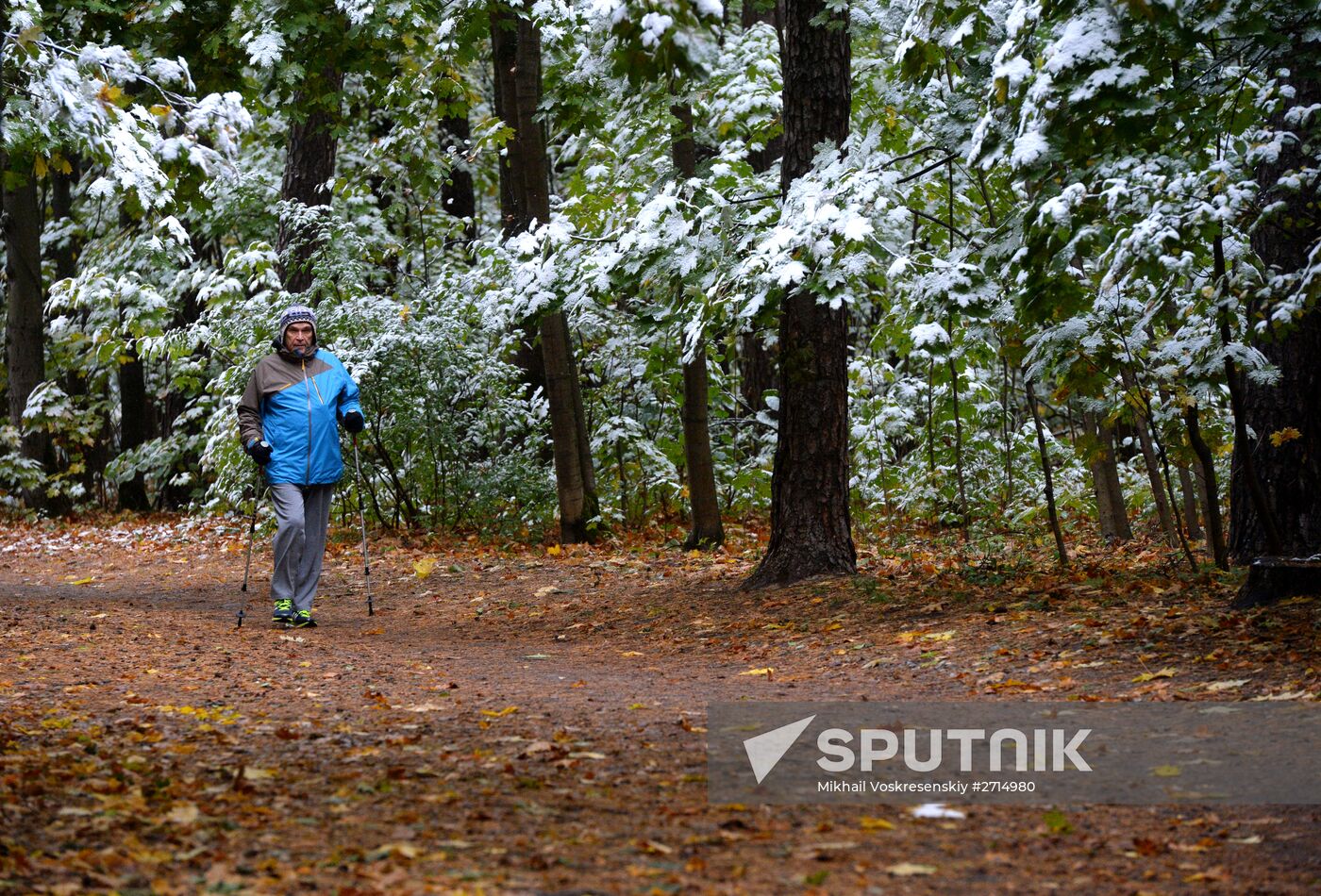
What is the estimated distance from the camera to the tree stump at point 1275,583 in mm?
6742

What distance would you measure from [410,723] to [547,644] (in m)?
2.94

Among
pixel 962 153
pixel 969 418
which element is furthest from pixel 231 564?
pixel 962 153

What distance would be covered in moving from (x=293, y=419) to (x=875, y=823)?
6.12 meters

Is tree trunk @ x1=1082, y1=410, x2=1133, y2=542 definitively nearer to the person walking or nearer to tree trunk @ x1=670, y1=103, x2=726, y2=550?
tree trunk @ x1=670, y1=103, x2=726, y2=550

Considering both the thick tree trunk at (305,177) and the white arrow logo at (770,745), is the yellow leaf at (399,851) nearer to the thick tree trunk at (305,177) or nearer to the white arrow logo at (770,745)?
the white arrow logo at (770,745)

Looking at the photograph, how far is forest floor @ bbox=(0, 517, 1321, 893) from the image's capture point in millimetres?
3441

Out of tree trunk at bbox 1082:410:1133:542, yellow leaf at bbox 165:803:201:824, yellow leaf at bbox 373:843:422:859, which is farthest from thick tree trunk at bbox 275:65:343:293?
yellow leaf at bbox 373:843:422:859

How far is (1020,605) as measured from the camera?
773cm

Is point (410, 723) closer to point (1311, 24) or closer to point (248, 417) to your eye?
point (248, 417)

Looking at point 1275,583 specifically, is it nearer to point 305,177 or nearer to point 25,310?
point 305,177

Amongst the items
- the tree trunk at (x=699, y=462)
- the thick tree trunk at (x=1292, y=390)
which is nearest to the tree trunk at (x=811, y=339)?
the tree trunk at (x=699, y=462)

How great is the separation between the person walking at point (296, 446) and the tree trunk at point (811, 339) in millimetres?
3099

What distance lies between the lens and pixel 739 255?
318 inches

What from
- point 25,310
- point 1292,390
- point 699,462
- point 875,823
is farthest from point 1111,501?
point 25,310
